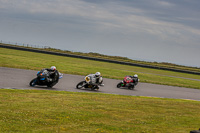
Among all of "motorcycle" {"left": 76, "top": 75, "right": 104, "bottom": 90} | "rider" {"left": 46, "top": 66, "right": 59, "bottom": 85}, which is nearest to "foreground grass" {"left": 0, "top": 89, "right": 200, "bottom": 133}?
"rider" {"left": 46, "top": 66, "right": 59, "bottom": 85}

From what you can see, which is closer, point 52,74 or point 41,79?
point 41,79

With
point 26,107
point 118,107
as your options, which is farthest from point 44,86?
point 26,107

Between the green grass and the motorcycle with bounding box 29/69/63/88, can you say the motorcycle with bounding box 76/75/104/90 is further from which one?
the green grass

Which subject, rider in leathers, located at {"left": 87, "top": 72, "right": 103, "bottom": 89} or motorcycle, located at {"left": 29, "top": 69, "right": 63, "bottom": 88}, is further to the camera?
rider in leathers, located at {"left": 87, "top": 72, "right": 103, "bottom": 89}

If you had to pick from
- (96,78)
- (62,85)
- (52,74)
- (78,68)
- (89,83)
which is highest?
(78,68)

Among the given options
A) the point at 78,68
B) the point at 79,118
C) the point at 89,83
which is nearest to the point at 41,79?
the point at 89,83

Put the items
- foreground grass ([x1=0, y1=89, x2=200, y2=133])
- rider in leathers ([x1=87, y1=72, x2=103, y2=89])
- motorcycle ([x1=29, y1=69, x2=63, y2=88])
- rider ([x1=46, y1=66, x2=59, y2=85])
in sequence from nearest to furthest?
foreground grass ([x1=0, y1=89, x2=200, y2=133]) < motorcycle ([x1=29, y1=69, x2=63, y2=88]) < rider ([x1=46, y1=66, x2=59, y2=85]) < rider in leathers ([x1=87, y1=72, x2=103, y2=89])

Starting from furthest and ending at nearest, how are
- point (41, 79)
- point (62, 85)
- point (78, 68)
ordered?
point (78, 68), point (62, 85), point (41, 79)

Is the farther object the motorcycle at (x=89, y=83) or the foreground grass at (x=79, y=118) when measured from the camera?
the motorcycle at (x=89, y=83)

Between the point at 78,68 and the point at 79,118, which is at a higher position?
the point at 78,68

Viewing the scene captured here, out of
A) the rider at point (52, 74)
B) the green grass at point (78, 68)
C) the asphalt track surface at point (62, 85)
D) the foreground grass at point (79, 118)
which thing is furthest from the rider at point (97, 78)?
the green grass at point (78, 68)

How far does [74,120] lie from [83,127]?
36.9 inches

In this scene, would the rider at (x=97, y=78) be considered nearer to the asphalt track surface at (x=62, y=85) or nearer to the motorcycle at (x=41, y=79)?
the asphalt track surface at (x=62, y=85)

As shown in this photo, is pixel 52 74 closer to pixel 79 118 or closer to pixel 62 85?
pixel 62 85
